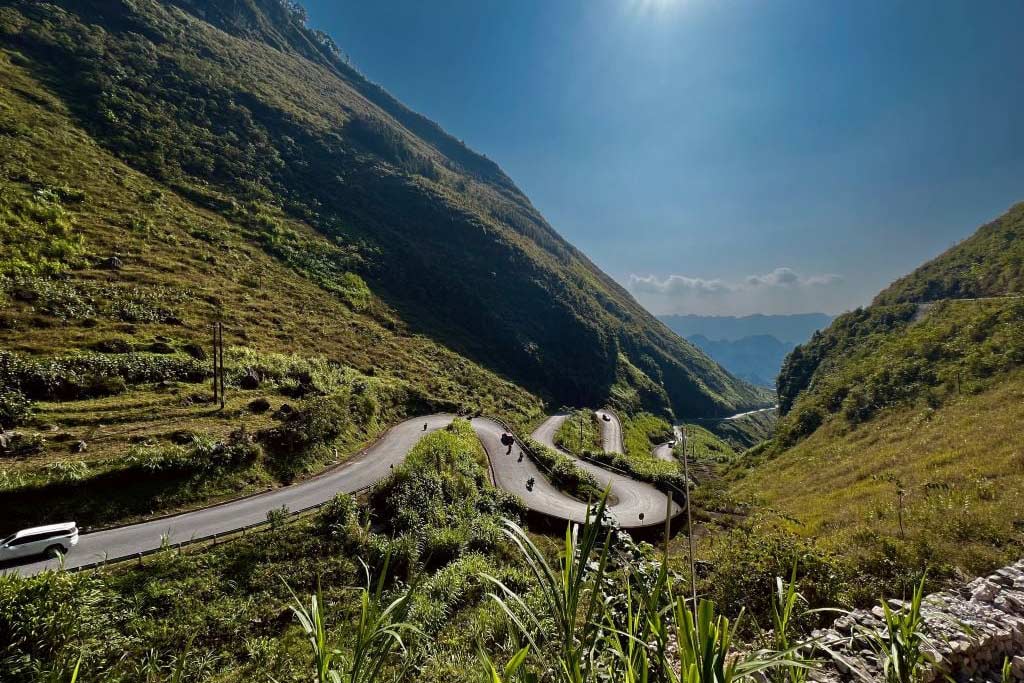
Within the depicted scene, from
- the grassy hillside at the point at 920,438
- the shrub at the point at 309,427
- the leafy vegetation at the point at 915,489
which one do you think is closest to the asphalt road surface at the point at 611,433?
the grassy hillside at the point at 920,438

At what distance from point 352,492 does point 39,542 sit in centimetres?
963

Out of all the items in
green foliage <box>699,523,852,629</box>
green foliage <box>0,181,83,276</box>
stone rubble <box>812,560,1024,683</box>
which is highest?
green foliage <box>0,181,83,276</box>

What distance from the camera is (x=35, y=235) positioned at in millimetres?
30844

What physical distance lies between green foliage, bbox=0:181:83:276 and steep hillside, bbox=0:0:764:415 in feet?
4.88

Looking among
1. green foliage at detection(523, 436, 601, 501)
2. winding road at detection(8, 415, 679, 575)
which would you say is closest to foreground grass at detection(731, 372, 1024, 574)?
winding road at detection(8, 415, 679, 575)

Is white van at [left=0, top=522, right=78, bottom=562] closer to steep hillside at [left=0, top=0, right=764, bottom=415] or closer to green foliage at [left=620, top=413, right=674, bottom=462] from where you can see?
steep hillside at [left=0, top=0, right=764, bottom=415]

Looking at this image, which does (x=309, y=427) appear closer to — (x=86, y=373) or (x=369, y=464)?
(x=369, y=464)

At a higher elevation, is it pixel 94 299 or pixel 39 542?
pixel 94 299

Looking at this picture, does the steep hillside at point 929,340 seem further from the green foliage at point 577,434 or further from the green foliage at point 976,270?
the green foliage at point 577,434

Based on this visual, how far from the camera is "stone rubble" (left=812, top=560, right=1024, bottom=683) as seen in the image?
A: 5.66 metres

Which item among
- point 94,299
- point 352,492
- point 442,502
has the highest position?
point 94,299

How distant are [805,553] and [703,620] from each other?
10.9 metres

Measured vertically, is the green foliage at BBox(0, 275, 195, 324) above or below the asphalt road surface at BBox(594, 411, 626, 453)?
above

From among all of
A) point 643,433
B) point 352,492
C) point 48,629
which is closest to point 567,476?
point 352,492
